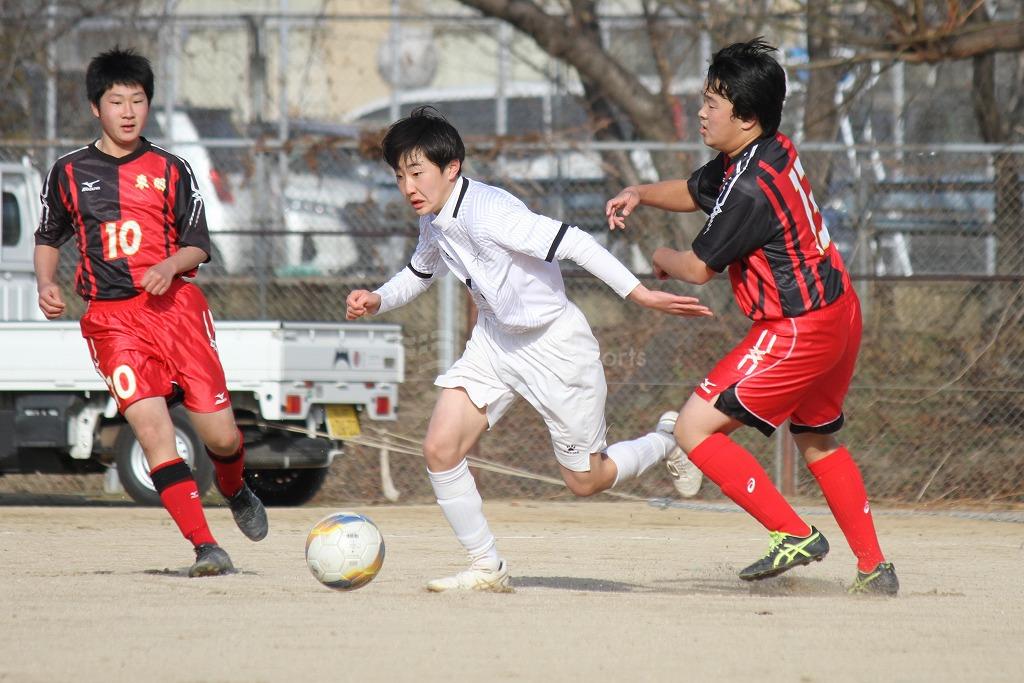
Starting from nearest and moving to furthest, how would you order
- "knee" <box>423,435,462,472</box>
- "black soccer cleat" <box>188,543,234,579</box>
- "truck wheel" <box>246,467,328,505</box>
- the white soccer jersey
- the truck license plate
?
the white soccer jersey < "knee" <box>423,435,462,472</box> < "black soccer cleat" <box>188,543,234,579</box> < the truck license plate < "truck wheel" <box>246,467,328,505</box>

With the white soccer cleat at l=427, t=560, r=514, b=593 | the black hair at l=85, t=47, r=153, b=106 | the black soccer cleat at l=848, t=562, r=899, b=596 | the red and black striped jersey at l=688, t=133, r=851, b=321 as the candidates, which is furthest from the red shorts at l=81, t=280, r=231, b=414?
the black soccer cleat at l=848, t=562, r=899, b=596

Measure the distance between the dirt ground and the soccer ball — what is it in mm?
102

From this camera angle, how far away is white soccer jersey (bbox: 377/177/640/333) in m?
5.47

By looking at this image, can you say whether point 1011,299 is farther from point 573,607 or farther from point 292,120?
point 292,120

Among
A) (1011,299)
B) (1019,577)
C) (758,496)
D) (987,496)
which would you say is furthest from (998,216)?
(758,496)

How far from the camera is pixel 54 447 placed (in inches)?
393

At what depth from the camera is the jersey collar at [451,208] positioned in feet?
18.2

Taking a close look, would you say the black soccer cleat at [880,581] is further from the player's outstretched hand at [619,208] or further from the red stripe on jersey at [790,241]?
the player's outstretched hand at [619,208]

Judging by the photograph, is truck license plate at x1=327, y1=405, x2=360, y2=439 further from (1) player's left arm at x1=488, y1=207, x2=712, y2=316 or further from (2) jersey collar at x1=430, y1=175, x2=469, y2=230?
(1) player's left arm at x1=488, y1=207, x2=712, y2=316

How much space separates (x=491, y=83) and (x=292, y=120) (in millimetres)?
2677

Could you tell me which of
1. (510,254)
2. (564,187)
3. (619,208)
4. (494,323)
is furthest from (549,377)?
(564,187)

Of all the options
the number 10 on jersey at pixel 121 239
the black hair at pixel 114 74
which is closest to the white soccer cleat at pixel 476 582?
the number 10 on jersey at pixel 121 239

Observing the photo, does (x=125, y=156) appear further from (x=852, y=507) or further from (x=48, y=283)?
(x=852, y=507)

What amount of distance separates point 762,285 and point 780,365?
0.99 feet
